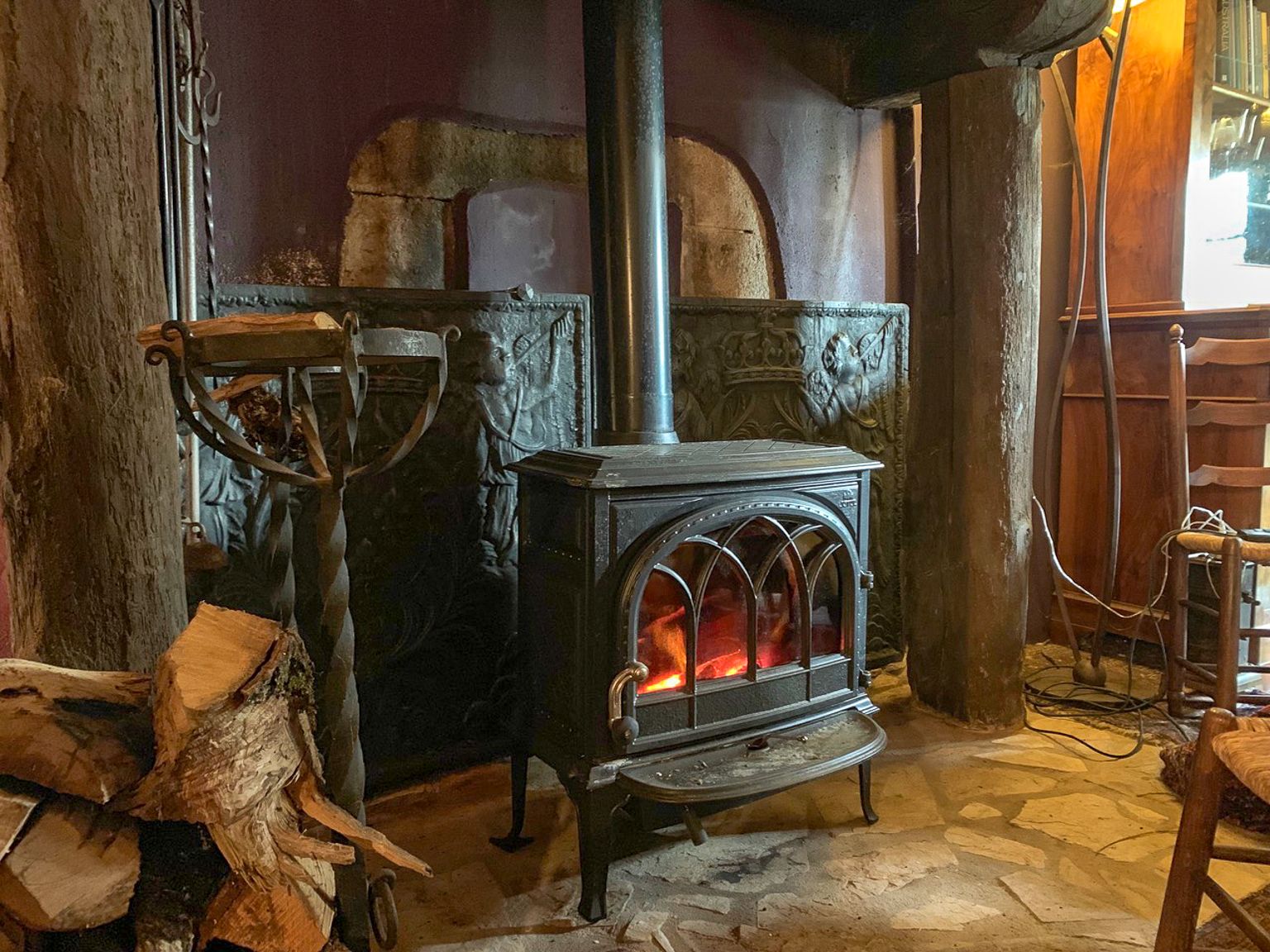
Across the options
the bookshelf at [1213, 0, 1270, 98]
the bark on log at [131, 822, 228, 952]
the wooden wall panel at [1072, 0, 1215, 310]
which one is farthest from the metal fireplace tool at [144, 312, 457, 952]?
the bookshelf at [1213, 0, 1270, 98]

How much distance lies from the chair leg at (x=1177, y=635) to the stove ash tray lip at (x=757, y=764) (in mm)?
1209

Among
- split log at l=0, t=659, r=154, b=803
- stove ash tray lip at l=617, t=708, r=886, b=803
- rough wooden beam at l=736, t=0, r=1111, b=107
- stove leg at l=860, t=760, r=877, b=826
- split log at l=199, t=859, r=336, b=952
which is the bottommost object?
stove leg at l=860, t=760, r=877, b=826

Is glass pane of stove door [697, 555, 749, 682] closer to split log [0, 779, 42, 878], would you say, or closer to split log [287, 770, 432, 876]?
split log [287, 770, 432, 876]

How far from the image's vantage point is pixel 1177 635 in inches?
105

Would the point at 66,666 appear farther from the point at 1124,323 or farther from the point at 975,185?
the point at 1124,323

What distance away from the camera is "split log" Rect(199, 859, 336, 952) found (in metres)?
1.19

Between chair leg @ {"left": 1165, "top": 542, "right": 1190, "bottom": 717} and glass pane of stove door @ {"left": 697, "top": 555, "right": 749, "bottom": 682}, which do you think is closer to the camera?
glass pane of stove door @ {"left": 697, "top": 555, "right": 749, "bottom": 682}

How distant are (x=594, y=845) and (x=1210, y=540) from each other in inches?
71.9

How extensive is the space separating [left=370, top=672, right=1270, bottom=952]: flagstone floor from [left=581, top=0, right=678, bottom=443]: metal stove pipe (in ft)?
2.91

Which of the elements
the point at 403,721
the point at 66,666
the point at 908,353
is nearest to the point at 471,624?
the point at 403,721

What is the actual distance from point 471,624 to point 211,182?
113cm

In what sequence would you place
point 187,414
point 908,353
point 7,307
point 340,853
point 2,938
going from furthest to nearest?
point 908,353
point 7,307
point 187,414
point 340,853
point 2,938

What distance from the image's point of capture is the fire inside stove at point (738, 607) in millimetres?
1858

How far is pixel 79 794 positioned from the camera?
1141 mm
